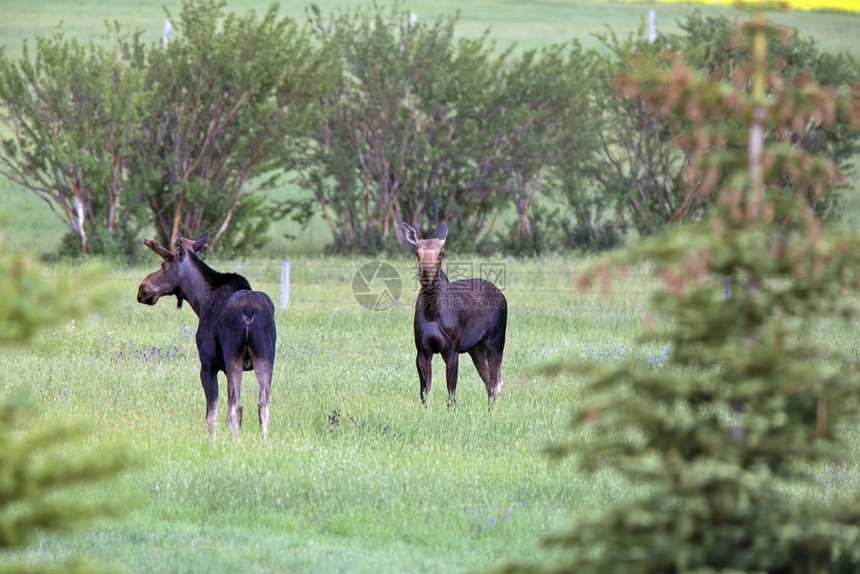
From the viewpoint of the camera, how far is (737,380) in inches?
157

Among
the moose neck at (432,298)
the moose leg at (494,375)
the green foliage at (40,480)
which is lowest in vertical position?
the moose leg at (494,375)

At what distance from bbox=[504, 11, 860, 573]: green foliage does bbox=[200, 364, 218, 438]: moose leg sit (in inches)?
215

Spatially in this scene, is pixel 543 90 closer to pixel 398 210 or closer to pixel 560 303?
pixel 398 210

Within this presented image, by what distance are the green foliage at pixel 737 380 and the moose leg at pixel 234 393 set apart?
5.21 m

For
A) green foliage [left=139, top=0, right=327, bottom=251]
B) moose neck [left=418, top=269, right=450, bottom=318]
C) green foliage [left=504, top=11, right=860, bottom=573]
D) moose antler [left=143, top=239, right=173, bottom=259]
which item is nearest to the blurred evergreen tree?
green foliage [left=504, top=11, right=860, bottom=573]

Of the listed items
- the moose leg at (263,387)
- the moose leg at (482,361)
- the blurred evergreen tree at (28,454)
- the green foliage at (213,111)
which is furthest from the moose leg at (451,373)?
the green foliage at (213,111)

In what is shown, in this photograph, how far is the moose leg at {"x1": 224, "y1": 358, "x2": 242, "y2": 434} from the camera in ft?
29.0

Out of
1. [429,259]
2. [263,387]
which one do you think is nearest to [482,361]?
[429,259]

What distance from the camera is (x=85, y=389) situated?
10891 millimetres

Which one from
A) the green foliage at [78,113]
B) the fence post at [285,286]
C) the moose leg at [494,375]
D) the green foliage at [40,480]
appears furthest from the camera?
the green foliage at [78,113]

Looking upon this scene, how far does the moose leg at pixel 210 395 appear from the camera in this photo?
897cm

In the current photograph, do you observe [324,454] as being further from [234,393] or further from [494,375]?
[494,375]

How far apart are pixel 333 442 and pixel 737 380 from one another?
218 inches

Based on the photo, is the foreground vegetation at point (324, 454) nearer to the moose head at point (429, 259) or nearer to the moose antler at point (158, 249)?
the moose head at point (429, 259)
